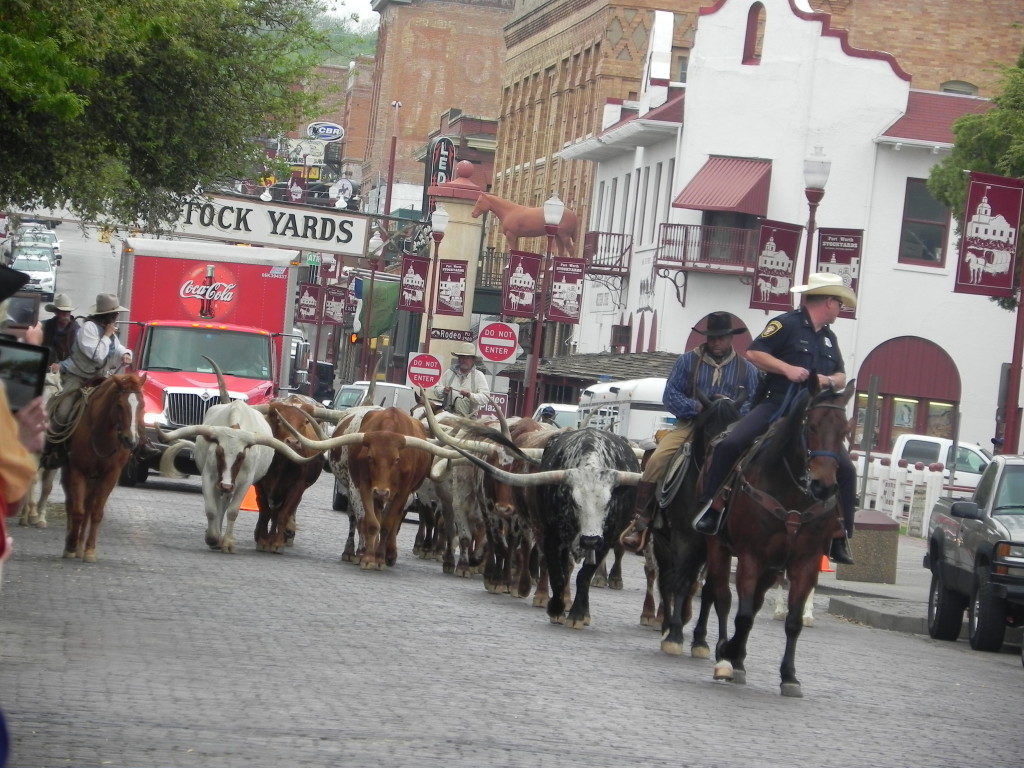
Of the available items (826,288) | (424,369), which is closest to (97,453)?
(826,288)

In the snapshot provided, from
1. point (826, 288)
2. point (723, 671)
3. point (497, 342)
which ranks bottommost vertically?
point (723, 671)

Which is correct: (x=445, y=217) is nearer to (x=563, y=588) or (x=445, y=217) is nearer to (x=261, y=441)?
(x=261, y=441)

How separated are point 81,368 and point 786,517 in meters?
8.78

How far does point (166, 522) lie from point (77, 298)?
1835 inches

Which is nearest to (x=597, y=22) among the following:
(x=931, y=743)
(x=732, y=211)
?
(x=732, y=211)

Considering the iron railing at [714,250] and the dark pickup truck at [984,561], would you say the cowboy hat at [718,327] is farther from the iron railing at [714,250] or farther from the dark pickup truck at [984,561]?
the iron railing at [714,250]

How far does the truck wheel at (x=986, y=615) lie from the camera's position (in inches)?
671

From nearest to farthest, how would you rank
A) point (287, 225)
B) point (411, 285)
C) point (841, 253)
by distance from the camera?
point (841, 253) < point (287, 225) < point (411, 285)

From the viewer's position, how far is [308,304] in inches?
2771

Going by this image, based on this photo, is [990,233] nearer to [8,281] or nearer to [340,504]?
[340,504]

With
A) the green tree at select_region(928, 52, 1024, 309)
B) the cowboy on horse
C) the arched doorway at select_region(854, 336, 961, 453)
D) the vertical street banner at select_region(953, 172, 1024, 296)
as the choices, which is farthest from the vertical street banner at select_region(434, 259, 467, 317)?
the cowboy on horse

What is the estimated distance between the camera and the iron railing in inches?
1922

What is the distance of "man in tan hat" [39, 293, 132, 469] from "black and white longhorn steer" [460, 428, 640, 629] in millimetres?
4271

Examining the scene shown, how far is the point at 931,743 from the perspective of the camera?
34.0ft
